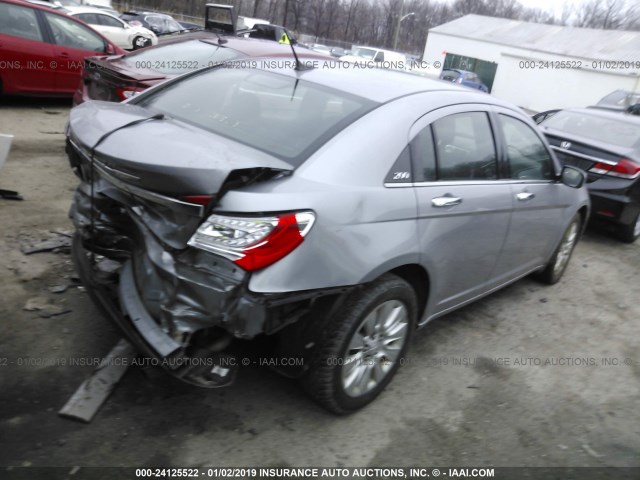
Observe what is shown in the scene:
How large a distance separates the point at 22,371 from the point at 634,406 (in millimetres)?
3599

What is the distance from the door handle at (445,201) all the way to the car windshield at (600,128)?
4635 mm

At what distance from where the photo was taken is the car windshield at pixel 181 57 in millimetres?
6168

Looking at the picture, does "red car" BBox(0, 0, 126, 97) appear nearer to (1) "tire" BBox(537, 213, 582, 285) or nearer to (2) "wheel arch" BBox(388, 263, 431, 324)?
(2) "wheel arch" BBox(388, 263, 431, 324)

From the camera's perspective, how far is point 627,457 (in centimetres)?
300

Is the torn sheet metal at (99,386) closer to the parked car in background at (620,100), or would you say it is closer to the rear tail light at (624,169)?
the rear tail light at (624,169)

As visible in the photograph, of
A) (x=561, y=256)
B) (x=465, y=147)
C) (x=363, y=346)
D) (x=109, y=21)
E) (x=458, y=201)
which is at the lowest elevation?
(x=561, y=256)

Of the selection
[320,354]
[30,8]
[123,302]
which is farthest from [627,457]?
[30,8]

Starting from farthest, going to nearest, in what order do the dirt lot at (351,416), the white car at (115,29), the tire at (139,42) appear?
the tire at (139,42)
the white car at (115,29)
the dirt lot at (351,416)

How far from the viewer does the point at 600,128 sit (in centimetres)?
714

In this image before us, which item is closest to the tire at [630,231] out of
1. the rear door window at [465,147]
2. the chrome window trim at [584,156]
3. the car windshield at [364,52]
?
the chrome window trim at [584,156]

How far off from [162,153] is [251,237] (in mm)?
558

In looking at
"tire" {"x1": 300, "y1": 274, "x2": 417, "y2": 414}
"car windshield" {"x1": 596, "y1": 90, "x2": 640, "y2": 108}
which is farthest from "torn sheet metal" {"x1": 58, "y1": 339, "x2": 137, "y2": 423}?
"car windshield" {"x1": 596, "y1": 90, "x2": 640, "y2": 108}

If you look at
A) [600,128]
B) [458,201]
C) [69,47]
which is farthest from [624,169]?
[69,47]

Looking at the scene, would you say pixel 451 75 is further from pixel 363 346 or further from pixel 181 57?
pixel 363 346
